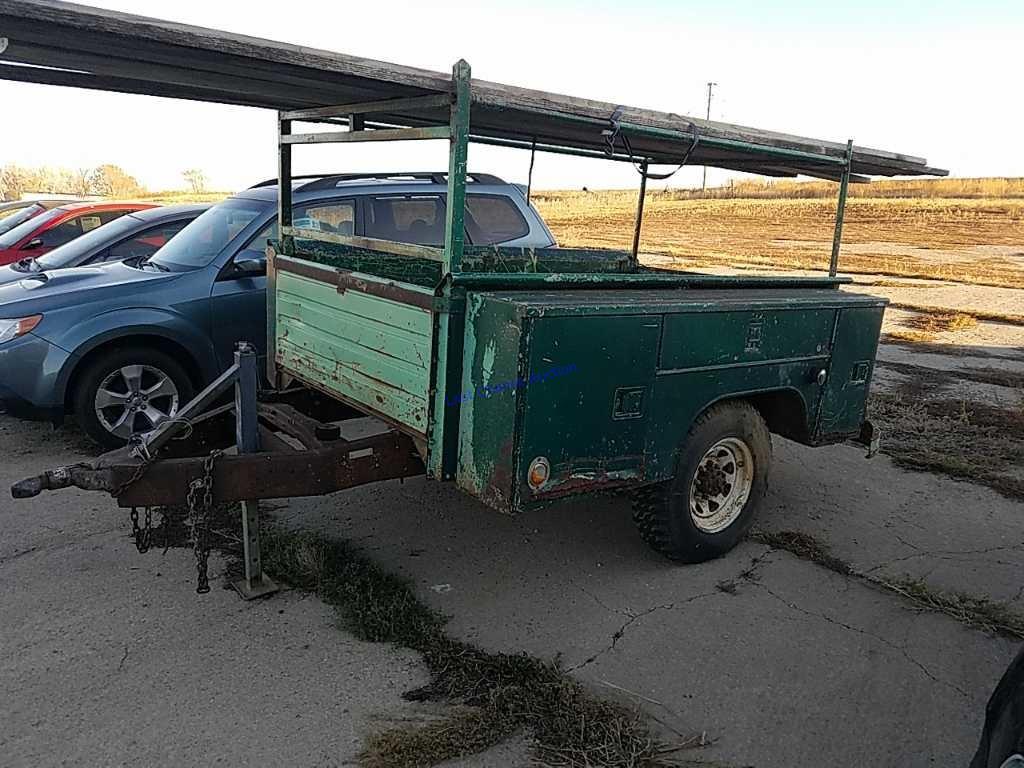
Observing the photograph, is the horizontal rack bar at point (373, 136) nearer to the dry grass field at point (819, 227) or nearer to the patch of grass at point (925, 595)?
the patch of grass at point (925, 595)

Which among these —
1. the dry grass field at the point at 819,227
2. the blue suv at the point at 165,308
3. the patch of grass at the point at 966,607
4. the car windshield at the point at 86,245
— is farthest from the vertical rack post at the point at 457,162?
the dry grass field at the point at 819,227

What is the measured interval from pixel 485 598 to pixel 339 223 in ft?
11.6

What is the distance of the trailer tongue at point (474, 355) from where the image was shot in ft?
10.0

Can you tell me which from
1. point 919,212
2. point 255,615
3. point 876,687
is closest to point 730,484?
point 876,687

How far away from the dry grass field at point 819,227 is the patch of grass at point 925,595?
53.9 feet

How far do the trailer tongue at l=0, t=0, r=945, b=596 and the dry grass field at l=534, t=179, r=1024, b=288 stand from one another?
54.4ft

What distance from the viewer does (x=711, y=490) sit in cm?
416

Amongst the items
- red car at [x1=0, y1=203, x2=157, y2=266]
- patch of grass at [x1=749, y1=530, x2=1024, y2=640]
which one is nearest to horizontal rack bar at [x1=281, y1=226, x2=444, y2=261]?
patch of grass at [x1=749, y1=530, x2=1024, y2=640]

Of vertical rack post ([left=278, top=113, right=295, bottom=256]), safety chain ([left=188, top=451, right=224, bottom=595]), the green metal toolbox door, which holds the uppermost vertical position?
vertical rack post ([left=278, top=113, right=295, bottom=256])

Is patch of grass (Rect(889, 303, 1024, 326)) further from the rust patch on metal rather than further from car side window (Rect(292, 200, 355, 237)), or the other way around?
the rust patch on metal

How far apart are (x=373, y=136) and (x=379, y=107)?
7.6 inches

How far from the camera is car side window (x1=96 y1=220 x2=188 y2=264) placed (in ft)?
23.0

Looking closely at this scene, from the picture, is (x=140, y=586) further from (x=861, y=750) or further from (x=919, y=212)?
(x=919, y=212)

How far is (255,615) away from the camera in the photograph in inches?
140
